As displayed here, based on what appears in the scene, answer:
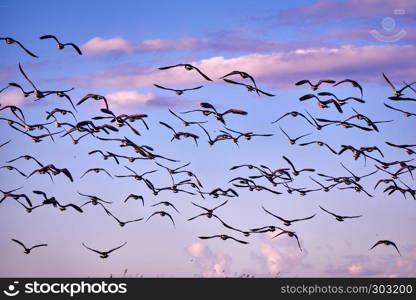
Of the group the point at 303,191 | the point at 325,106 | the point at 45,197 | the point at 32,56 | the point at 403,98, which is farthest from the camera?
the point at 303,191

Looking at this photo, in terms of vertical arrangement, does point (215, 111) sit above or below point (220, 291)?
above

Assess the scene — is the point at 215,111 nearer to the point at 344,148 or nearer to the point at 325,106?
the point at 325,106

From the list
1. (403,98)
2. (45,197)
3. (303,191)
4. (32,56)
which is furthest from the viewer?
(303,191)

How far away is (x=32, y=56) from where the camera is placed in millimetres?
43156

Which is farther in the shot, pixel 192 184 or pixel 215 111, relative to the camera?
pixel 192 184

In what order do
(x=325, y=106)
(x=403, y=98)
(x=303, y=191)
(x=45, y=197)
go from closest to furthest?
(x=403, y=98), (x=325, y=106), (x=45, y=197), (x=303, y=191)

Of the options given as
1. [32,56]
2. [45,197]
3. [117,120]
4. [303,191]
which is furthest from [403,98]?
[45,197]

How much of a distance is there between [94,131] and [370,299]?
21916 millimetres

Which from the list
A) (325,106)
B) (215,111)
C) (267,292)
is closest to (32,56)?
(215,111)

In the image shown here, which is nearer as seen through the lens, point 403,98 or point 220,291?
point 403,98

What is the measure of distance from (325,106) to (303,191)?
1037cm

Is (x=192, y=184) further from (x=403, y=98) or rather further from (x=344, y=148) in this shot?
(x=403, y=98)

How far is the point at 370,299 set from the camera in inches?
1882

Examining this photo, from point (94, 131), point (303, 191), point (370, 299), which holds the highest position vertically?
point (94, 131)
